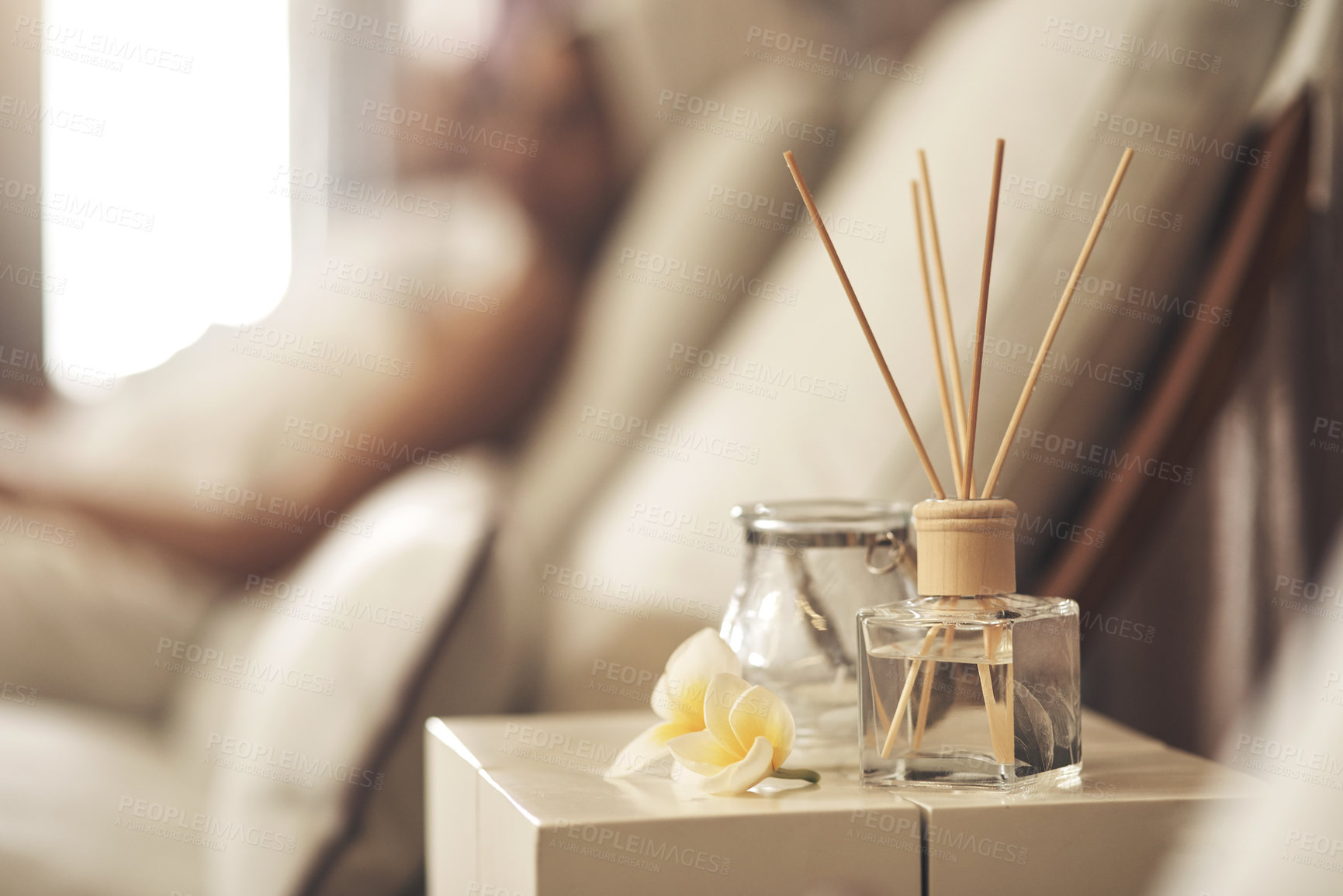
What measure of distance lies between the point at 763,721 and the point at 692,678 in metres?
0.06

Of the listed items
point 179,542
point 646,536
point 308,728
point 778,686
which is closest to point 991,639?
point 778,686

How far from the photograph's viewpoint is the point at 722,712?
71 cm

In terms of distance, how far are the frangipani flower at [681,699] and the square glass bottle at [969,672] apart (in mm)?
93

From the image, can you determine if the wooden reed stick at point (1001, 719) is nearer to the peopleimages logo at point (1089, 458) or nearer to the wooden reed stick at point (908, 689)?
the wooden reed stick at point (908, 689)

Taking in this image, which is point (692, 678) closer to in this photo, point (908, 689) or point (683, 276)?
point (908, 689)

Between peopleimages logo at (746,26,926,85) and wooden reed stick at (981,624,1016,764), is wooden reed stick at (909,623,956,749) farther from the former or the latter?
peopleimages logo at (746,26,926,85)

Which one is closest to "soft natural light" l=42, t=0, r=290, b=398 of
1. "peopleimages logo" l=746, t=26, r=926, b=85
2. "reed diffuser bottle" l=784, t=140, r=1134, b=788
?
"peopleimages logo" l=746, t=26, r=926, b=85

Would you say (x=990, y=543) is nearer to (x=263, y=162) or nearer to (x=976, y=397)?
(x=976, y=397)

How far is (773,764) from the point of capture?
70 cm

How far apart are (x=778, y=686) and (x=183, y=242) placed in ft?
2.68

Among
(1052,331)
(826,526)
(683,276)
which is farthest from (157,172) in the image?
(1052,331)

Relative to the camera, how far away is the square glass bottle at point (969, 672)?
681mm

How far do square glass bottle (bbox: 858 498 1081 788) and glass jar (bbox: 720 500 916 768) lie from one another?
78mm

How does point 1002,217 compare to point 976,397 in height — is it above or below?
above
